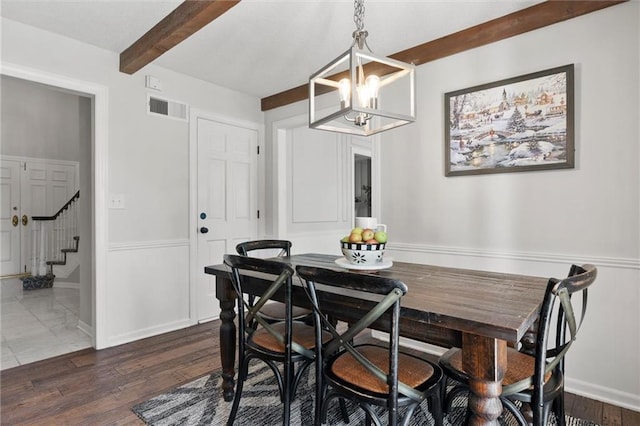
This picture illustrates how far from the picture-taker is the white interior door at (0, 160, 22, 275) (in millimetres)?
5684

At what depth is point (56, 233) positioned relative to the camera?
19.1 feet

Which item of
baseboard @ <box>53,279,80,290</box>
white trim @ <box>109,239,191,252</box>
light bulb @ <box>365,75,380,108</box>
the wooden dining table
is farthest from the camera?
baseboard @ <box>53,279,80,290</box>

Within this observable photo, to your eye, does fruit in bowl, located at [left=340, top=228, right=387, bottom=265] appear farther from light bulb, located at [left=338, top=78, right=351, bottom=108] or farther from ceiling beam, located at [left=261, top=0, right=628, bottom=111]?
ceiling beam, located at [left=261, top=0, right=628, bottom=111]

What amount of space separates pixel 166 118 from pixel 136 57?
0.64 m

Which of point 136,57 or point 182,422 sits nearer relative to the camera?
point 182,422

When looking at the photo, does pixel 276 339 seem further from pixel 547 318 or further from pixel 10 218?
pixel 10 218

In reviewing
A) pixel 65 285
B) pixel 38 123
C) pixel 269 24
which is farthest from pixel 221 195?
pixel 38 123

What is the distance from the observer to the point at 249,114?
4.09 meters

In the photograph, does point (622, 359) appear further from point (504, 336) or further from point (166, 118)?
point (166, 118)

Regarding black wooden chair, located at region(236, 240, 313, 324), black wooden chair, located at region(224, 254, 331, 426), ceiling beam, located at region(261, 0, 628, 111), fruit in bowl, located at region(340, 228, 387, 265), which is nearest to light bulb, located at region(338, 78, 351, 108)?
fruit in bowl, located at region(340, 228, 387, 265)

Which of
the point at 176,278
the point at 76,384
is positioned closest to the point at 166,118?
the point at 176,278

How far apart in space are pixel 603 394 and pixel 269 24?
3.19 metres

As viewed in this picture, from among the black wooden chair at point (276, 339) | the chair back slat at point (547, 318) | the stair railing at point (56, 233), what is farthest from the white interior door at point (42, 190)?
the chair back slat at point (547, 318)

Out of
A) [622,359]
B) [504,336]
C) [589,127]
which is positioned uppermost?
[589,127]
